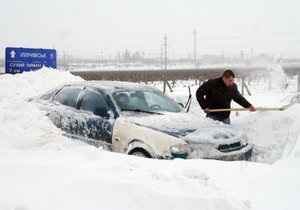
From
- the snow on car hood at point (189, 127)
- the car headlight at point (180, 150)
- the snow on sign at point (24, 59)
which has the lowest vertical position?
the car headlight at point (180, 150)

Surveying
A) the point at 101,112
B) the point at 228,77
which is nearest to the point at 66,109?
the point at 101,112

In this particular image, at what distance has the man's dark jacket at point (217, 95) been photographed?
7.74 metres

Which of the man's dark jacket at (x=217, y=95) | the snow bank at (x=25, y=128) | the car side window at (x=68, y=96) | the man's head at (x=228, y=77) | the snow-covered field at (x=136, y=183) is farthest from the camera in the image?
the man's dark jacket at (x=217, y=95)

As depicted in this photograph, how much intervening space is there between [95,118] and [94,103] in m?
0.34

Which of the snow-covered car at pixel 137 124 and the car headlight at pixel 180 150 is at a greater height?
the snow-covered car at pixel 137 124

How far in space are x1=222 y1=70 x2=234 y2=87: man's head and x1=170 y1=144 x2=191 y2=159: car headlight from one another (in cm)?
267

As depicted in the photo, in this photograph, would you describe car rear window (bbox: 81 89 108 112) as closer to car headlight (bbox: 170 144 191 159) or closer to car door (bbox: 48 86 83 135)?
car door (bbox: 48 86 83 135)

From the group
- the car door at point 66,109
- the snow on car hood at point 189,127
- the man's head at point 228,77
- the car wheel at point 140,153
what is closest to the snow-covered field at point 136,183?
the snow on car hood at point 189,127

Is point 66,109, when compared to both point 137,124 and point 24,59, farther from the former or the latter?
point 24,59

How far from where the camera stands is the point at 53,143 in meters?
5.91

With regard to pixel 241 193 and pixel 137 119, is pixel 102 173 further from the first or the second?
pixel 137 119

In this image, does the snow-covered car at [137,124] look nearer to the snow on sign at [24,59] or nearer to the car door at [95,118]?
the car door at [95,118]

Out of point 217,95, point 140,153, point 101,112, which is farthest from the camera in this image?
point 217,95

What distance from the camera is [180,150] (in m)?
5.22
